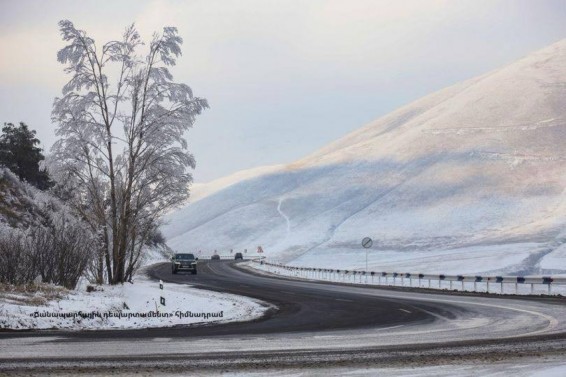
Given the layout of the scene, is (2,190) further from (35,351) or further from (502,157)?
(502,157)

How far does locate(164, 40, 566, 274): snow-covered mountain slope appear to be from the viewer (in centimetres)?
10675

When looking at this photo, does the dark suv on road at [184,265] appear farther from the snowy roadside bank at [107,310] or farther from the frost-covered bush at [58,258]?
the snowy roadside bank at [107,310]

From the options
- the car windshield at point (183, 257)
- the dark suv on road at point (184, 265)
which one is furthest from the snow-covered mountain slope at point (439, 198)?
the dark suv on road at point (184, 265)

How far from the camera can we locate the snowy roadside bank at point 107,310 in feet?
66.8

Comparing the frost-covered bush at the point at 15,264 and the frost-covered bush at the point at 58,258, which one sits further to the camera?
the frost-covered bush at the point at 58,258

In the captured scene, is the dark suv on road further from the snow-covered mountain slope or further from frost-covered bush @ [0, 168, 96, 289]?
frost-covered bush @ [0, 168, 96, 289]

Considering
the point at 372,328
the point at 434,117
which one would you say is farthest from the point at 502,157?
the point at 372,328

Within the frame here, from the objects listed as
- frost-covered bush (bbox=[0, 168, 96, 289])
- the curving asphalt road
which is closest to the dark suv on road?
frost-covered bush (bbox=[0, 168, 96, 289])

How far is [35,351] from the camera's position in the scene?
48.8ft

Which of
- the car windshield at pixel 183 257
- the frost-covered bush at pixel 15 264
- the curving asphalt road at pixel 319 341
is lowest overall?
the curving asphalt road at pixel 319 341

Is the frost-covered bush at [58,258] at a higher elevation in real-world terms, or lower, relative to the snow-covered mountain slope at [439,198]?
lower

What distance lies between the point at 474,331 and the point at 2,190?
1612 inches

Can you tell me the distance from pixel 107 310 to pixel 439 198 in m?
124

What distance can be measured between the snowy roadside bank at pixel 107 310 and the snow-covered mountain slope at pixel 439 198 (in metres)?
52.0
